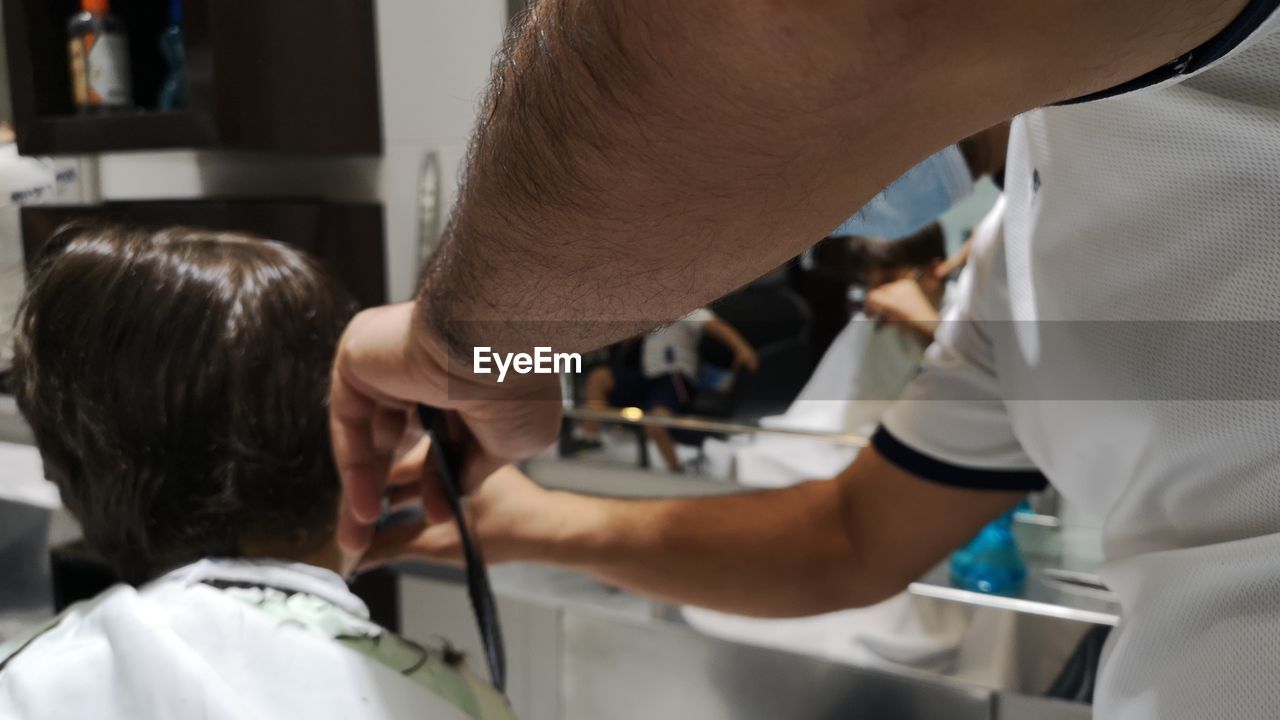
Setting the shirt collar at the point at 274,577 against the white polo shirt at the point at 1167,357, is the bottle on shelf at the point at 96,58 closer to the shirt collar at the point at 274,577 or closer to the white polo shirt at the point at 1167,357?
the shirt collar at the point at 274,577

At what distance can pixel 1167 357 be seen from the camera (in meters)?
0.46

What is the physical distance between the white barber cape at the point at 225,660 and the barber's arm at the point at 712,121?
344 mm

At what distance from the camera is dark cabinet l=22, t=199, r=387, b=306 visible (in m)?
1.02

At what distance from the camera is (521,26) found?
32 centimetres

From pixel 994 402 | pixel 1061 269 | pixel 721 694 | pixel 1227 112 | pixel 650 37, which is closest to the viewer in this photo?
Answer: pixel 650 37

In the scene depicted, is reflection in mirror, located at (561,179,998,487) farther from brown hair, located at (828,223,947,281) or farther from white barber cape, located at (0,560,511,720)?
white barber cape, located at (0,560,511,720)

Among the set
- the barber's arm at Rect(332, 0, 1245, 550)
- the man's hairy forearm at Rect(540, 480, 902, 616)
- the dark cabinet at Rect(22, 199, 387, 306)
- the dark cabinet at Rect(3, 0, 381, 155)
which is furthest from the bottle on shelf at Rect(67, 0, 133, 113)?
the barber's arm at Rect(332, 0, 1245, 550)

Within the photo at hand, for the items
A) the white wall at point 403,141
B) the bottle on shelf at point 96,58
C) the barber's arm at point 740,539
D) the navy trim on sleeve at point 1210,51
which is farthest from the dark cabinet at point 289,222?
the navy trim on sleeve at point 1210,51

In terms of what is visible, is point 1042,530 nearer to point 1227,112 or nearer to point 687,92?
point 1227,112

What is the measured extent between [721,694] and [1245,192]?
0.87m

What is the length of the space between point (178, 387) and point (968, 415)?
656 millimetres

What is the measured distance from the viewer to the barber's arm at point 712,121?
23 centimetres

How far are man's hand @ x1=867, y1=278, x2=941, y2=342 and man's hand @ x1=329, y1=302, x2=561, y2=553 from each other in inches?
19.4

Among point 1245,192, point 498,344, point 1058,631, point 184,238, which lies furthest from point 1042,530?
point 184,238
